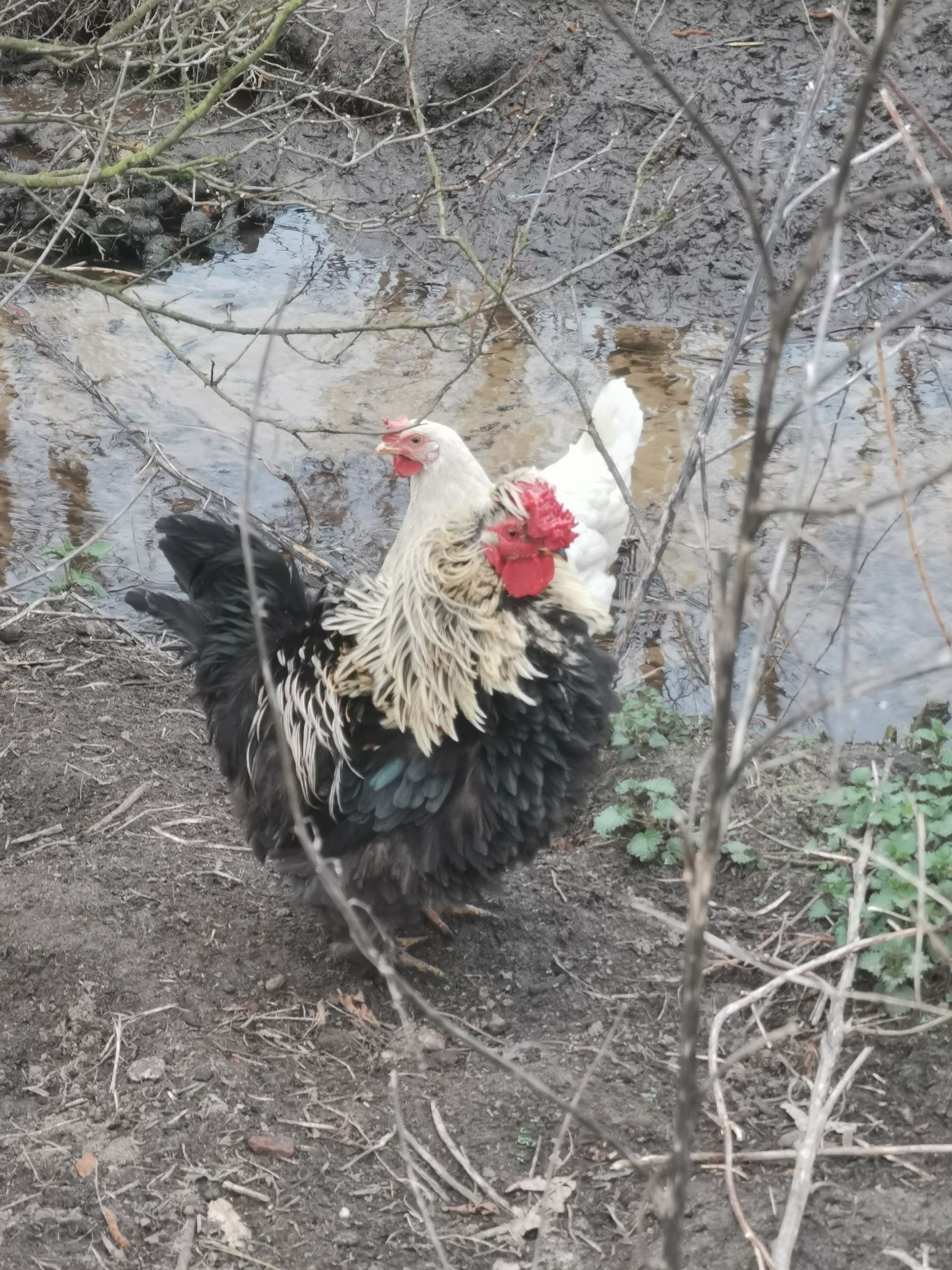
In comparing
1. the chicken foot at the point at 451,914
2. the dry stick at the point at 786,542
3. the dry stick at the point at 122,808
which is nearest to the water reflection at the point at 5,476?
the dry stick at the point at 122,808

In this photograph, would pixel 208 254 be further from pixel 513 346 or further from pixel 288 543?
pixel 288 543

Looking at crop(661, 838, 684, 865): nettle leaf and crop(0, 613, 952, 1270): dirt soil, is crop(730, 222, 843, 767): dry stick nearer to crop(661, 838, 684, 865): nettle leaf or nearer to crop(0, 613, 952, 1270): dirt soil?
crop(0, 613, 952, 1270): dirt soil

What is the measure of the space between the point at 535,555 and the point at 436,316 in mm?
5690

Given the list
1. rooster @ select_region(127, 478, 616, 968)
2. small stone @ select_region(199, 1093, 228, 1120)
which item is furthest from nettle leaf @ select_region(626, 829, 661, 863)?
small stone @ select_region(199, 1093, 228, 1120)

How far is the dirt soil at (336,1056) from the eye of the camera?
281 centimetres

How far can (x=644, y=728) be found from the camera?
4.62 m

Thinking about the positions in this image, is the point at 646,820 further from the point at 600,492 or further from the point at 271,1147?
the point at 271,1147

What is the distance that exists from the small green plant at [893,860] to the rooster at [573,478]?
124 cm

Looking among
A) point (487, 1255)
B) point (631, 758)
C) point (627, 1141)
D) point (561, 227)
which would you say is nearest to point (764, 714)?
point (631, 758)

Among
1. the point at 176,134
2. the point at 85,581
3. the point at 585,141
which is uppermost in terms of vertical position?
the point at 585,141

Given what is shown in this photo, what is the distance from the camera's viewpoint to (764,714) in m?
5.49

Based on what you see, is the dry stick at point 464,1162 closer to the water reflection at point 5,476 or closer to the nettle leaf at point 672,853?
the nettle leaf at point 672,853

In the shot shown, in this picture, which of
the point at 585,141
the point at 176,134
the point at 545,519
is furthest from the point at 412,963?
the point at 585,141

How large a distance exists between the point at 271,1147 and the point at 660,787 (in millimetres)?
1766
